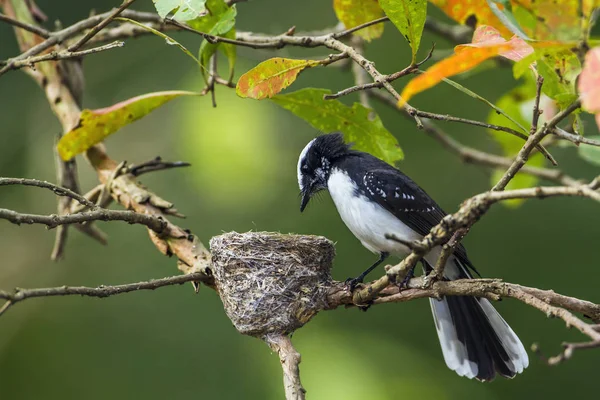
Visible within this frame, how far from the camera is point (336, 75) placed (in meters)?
6.23

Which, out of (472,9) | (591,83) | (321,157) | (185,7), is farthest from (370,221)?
(591,83)

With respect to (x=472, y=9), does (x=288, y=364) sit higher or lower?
lower

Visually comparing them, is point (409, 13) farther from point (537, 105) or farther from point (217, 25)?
point (217, 25)

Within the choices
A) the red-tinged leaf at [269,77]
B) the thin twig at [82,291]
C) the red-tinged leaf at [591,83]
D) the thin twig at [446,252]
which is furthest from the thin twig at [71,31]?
the red-tinged leaf at [591,83]

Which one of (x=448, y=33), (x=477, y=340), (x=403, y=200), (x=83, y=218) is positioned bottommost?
(x=477, y=340)

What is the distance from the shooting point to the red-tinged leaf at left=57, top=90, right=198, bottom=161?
2980mm

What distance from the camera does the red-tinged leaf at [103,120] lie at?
117 inches

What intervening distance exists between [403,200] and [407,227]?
123 millimetres

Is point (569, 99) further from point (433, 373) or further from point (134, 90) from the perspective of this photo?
point (134, 90)

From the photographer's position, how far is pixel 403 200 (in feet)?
11.2

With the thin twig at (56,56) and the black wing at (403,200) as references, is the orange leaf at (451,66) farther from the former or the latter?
the black wing at (403,200)

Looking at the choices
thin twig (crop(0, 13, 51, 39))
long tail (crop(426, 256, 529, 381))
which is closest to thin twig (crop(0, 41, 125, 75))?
thin twig (crop(0, 13, 51, 39))

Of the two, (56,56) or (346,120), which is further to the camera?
(346,120)

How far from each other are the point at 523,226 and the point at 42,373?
13.6ft
